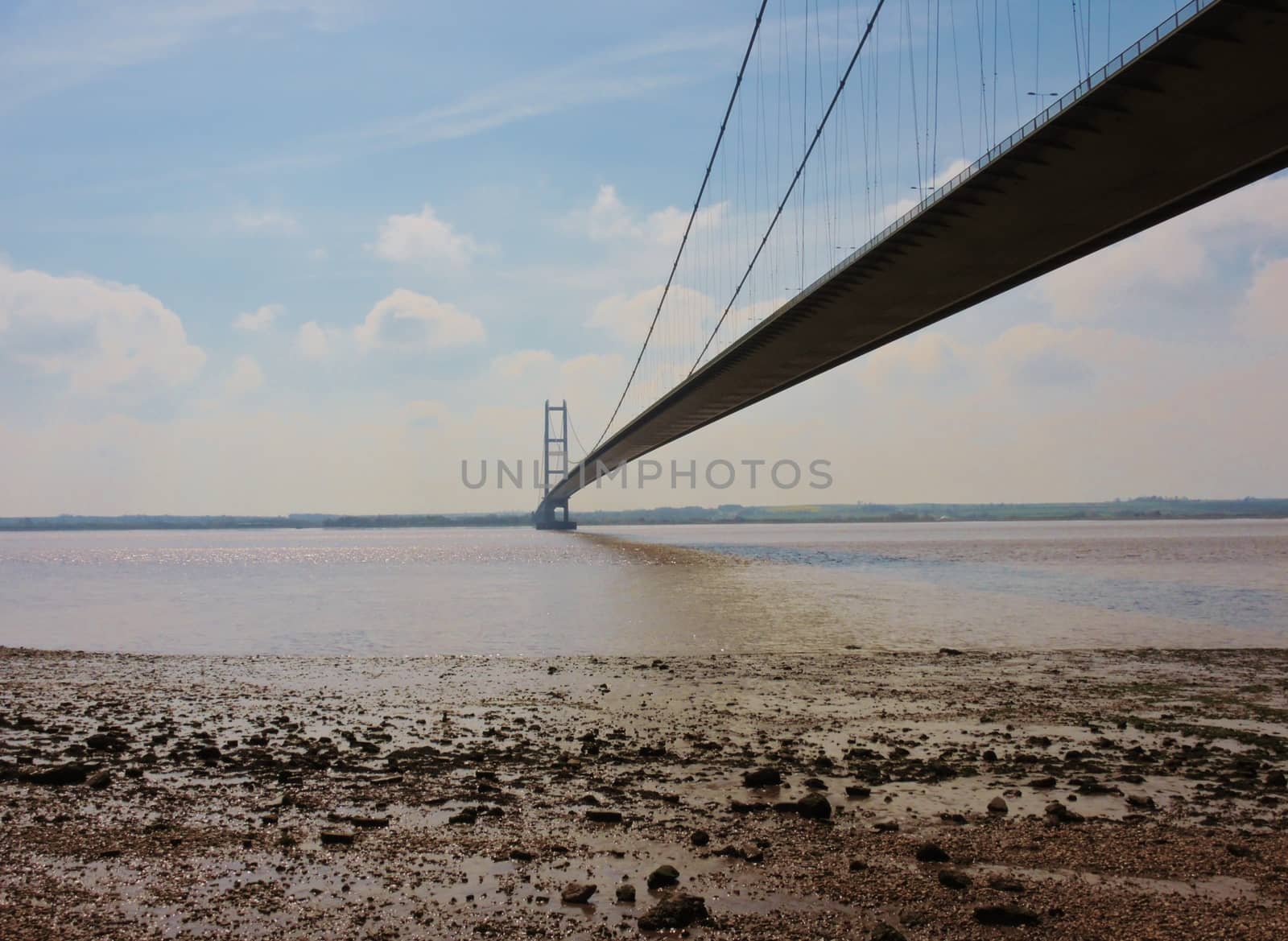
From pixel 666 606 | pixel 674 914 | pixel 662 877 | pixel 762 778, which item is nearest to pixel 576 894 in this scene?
pixel 662 877

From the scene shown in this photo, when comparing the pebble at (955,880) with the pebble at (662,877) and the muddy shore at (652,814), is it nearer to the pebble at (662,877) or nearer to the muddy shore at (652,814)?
the muddy shore at (652,814)

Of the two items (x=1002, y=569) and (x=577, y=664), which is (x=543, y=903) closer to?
(x=577, y=664)

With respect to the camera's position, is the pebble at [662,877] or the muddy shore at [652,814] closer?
the muddy shore at [652,814]

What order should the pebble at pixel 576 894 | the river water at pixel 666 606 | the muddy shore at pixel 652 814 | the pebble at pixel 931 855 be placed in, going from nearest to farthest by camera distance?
the muddy shore at pixel 652 814, the pebble at pixel 576 894, the pebble at pixel 931 855, the river water at pixel 666 606

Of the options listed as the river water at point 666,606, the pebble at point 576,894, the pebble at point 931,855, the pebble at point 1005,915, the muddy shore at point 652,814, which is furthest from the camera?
the river water at point 666,606

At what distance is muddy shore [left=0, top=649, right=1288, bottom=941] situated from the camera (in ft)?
16.2

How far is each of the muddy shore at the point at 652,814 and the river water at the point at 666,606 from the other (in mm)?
6795

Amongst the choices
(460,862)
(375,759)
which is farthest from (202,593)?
(460,862)

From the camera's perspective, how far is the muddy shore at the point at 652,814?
4.94m

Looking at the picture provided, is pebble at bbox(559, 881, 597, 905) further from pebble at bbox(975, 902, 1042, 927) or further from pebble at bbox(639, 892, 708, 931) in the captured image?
pebble at bbox(975, 902, 1042, 927)

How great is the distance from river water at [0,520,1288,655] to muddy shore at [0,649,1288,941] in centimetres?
680

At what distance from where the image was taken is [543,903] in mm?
5121

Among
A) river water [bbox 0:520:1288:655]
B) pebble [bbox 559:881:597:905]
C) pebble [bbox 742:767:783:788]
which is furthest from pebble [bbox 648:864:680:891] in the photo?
river water [bbox 0:520:1288:655]

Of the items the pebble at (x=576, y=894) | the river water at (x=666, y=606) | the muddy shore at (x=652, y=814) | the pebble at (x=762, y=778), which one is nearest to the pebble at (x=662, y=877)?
the muddy shore at (x=652, y=814)
